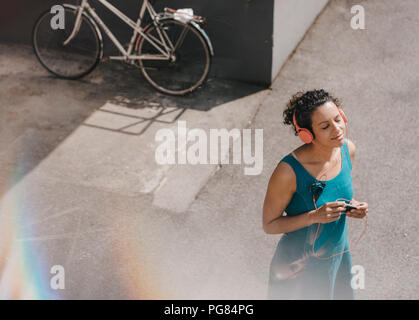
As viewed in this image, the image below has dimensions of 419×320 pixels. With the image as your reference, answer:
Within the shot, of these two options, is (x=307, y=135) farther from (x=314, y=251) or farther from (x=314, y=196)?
(x=314, y=251)

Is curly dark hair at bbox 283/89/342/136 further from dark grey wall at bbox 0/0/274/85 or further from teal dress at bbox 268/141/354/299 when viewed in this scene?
dark grey wall at bbox 0/0/274/85

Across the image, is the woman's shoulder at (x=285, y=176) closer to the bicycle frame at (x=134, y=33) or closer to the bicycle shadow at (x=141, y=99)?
the bicycle shadow at (x=141, y=99)

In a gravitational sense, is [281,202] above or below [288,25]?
below

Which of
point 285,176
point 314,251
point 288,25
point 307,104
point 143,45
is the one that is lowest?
point 314,251

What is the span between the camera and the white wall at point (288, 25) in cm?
685

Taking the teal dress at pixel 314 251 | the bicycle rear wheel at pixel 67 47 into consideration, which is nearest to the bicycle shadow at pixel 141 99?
the bicycle rear wheel at pixel 67 47

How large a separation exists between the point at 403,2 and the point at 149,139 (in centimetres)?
565

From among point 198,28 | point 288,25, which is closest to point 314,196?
point 198,28

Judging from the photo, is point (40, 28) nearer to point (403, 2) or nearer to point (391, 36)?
point (391, 36)

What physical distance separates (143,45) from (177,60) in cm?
52

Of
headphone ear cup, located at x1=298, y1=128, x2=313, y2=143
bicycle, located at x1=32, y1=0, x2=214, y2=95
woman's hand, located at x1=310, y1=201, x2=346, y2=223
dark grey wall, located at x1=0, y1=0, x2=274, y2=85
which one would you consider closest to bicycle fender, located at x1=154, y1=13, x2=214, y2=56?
bicycle, located at x1=32, y1=0, x2=214, y2=95

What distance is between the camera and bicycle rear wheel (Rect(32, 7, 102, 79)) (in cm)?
694

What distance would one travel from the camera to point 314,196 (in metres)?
3.01

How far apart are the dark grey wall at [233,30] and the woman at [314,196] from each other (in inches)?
148
